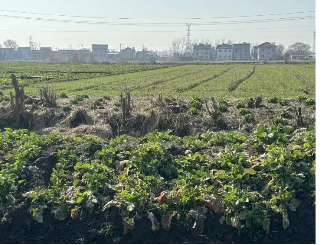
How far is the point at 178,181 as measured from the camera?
603 centimetres

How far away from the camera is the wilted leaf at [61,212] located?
18.3 feet

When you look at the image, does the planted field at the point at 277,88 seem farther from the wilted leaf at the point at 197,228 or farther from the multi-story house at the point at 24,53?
the multi-story house at the point at 24,53

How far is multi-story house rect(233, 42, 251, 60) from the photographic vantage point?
124500 millimetres

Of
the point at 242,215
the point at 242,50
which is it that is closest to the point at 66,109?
the point at 242,215

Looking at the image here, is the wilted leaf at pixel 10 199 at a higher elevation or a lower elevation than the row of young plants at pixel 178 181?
lower

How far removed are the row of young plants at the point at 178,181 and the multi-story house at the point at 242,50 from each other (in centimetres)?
12131

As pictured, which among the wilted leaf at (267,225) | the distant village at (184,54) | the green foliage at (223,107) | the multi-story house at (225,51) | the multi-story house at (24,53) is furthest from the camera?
the multi-story house at (24,53)

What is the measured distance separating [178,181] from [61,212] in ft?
6.18

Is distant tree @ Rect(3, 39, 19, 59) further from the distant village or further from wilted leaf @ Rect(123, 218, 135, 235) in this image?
wilted leaf @ Rect(123, 218, 135, 235)

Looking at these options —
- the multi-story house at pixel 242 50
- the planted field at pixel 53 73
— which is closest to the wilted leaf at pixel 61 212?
the planted field at pixel 53 73

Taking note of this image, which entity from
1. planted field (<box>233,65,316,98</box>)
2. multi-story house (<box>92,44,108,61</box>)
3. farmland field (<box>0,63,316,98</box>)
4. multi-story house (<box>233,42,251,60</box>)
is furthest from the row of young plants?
multi-story house (<box>92,44,108,61</box>)

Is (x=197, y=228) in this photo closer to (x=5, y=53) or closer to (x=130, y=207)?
(x=130, y=207)

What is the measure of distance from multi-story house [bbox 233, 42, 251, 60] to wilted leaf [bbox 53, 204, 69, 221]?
405 ft

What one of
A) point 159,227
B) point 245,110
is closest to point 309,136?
point 159,227
